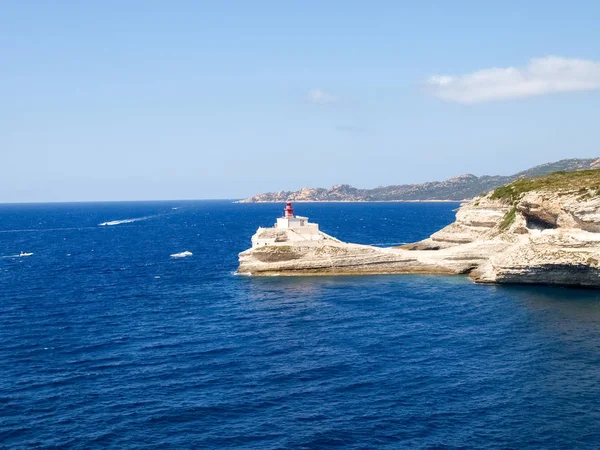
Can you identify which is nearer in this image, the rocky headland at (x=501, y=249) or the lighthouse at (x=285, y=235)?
the rocky headland at (x=501, y=249)

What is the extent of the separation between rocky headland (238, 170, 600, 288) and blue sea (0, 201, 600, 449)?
2585 mm

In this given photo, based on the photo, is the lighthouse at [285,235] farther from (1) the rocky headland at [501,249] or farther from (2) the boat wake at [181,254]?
(2) the boat wake at [181,254]

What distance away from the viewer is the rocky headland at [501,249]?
6281cm

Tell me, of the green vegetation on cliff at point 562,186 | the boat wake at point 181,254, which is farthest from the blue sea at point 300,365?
the boat wake at point 181,254

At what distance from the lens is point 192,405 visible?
33156 mm

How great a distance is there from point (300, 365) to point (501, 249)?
42.1m

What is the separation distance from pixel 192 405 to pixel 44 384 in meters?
9.80

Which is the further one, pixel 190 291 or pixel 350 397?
pixel 190 291

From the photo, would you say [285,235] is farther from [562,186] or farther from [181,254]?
[562,186]

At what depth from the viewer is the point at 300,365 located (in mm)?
39812

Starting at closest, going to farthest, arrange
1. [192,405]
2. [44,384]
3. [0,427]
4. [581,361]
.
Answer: [0,427] < [192,405] < [44,384] < [581,361]

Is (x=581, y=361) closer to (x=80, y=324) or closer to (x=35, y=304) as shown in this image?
(x=80, y=324)

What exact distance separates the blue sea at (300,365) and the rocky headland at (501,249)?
8.48 ft

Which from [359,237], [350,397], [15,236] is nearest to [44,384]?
[350,397]
